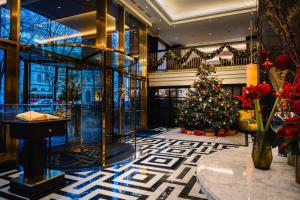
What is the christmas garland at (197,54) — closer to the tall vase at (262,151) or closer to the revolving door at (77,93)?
the revolving door at (77,93)

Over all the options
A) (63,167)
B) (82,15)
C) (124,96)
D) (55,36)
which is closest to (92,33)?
(82,15)

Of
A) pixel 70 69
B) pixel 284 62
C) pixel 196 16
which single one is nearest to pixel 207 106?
pixel 196 16

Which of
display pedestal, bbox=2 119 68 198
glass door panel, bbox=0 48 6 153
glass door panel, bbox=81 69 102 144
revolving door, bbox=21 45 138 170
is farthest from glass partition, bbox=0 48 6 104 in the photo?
display pedestal, bbox=2 119 68 198

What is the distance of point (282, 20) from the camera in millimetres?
968

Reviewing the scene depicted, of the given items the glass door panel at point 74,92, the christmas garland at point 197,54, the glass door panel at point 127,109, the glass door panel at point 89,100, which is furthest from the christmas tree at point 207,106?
the glass door panel at point 74,92

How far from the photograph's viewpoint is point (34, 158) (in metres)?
2.98

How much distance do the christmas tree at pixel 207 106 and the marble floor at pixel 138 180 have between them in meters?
2.97

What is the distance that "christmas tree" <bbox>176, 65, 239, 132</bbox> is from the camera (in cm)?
751

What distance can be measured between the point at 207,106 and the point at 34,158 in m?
6.00

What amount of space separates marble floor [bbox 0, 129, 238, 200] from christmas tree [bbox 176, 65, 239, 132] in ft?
9.75

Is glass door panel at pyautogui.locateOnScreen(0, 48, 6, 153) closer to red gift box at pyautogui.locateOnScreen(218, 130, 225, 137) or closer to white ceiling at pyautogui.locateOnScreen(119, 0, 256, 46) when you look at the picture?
white ceiling at pyautogui.locateOnScreen(119, 0, 256, 46)

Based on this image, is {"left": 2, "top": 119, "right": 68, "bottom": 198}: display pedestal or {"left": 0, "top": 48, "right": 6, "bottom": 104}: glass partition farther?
{"left": 0, "top": 48, "right": 6, "bottom": 104}: glass partition

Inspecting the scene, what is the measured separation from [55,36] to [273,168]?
225 inches

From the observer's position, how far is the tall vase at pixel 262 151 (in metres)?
1.27
